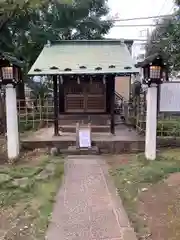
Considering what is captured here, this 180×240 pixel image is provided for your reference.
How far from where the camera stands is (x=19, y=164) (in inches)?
310

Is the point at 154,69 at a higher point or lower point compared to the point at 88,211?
higher

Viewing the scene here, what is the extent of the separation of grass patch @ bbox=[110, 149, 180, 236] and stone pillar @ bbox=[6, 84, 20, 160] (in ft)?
9.32

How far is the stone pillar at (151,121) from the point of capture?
8031mm

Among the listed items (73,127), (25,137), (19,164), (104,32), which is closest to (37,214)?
(19,164)

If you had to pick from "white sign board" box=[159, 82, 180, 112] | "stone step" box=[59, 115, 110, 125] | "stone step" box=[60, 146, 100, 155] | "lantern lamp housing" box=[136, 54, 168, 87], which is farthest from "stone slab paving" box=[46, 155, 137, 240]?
"stone step" box=[59, 115, 110, 125]

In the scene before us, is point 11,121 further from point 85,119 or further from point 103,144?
point 85,119

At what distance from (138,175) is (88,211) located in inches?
76.6

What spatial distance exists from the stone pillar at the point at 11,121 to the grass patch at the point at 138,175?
2.84 metres

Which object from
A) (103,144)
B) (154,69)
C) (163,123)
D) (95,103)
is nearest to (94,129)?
(95,103)

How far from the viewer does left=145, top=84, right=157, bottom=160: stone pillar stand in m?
8.03

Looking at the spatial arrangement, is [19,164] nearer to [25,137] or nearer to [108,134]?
[25,137]

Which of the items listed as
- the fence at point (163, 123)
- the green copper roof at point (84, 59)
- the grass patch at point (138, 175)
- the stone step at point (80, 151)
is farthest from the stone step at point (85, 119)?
the grass patch at point (138, 175)

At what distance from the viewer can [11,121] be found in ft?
27.2

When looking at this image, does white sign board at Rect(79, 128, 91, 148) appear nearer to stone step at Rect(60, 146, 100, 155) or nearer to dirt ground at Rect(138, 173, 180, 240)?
stone step at Rect(60, 146, 100, 155)
